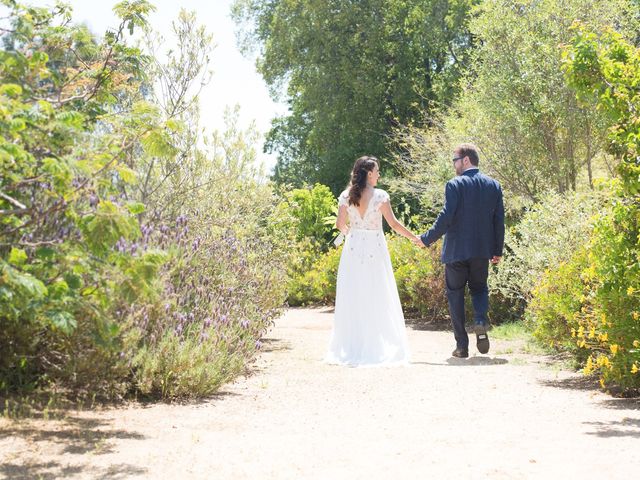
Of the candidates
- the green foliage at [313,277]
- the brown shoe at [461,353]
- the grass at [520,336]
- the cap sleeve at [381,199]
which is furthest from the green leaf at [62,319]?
the green foliage at [313,277]

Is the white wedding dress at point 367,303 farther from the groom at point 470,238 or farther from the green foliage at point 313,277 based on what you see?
the green foliage at point 313,277

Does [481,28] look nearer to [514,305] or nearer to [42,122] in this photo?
[514,305]

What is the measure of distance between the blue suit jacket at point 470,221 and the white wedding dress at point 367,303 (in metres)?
0.68

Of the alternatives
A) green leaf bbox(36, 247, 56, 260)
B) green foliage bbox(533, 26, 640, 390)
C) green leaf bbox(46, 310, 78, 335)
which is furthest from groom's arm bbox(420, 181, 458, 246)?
green leaf bbox(46, 310, 78, 335)

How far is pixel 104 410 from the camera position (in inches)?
232

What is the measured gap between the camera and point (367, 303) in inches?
366

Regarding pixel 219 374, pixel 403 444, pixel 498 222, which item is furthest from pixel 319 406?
pixel 498 222

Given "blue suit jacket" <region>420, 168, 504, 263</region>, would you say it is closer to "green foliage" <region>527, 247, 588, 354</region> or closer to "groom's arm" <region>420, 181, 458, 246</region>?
"groom's arm" <region>420, 181, 458, 246</region>

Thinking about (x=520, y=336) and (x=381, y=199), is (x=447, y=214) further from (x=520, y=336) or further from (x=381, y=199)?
(x=520, y=336)

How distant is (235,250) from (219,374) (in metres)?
2.39

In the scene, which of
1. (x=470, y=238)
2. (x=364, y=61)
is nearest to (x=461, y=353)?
(x=470, y=238)

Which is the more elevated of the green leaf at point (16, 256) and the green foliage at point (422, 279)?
the green foliage at point (422, 279)

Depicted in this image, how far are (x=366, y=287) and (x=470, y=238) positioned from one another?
52.8 inches

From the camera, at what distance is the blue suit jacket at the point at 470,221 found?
29.7 ft
